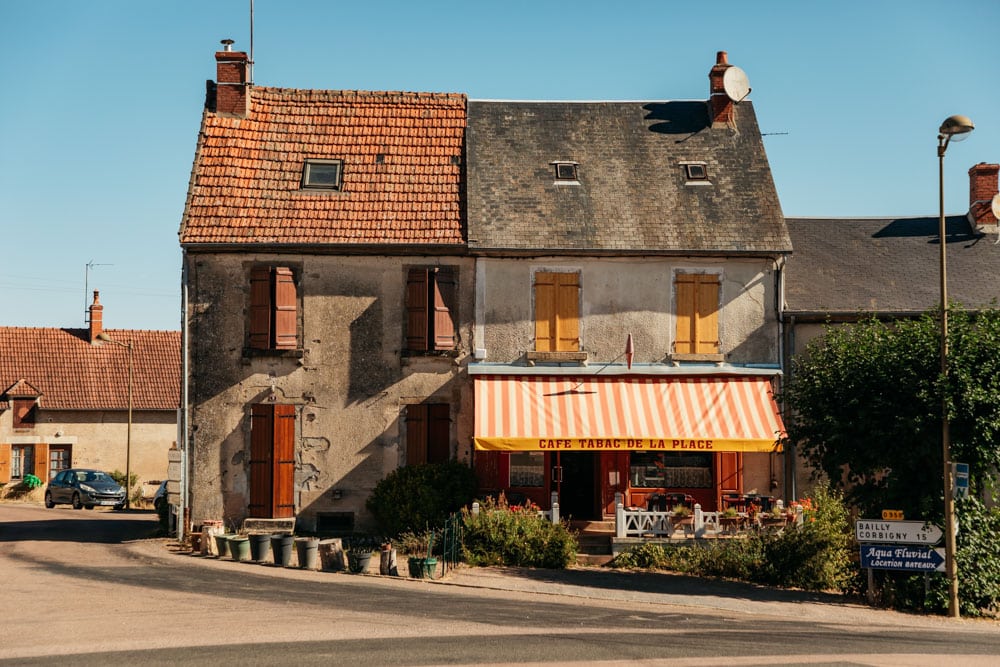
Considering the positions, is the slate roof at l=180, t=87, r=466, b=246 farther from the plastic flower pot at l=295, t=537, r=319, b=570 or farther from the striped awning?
the plastic flower pot at l=295, t=537, r=319, b=570

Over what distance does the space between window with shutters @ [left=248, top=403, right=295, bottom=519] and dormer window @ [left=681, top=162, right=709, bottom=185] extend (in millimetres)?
10766

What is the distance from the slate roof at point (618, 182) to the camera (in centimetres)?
2394

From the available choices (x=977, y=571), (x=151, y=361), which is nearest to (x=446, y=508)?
(x=977, y=571)

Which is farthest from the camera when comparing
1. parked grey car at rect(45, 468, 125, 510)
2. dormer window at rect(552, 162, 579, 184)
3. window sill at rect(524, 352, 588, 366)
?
parked grey car at rect(45, 468, 125, 510)

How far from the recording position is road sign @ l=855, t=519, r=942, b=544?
1789 centimetres

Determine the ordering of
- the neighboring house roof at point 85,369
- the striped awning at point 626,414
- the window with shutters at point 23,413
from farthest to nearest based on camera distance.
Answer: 1. the neighboring house roof at point 85,369
2. the window with shutters at point 23,413
3. the striped awning at point 626,414

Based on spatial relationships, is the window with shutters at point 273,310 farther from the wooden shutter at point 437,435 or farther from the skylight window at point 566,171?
the skylight window at point 566,171

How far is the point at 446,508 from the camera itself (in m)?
22.2

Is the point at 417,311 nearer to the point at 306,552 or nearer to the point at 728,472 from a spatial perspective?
the point at 306,552

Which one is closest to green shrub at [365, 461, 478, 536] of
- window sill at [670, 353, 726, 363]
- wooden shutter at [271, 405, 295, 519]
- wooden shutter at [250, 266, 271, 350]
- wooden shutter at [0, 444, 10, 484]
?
wooden shutter at [271, 405, 295, 519]

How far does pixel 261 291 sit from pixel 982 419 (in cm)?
1456

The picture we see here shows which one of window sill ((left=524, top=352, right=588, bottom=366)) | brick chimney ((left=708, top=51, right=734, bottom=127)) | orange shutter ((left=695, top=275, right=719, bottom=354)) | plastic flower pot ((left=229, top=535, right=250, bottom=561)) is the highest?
brick chimney ((left=708, top=51, right=734, bottom=127))

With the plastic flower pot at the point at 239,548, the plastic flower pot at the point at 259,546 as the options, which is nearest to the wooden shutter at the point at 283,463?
the plastic flower pot at the point at 239,548

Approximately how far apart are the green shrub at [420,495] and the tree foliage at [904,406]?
7.01 meters
